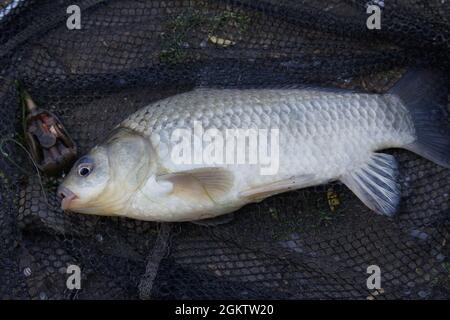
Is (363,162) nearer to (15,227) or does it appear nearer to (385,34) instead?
(385,34)

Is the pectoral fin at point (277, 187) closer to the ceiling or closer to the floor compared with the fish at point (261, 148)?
closer to the floor

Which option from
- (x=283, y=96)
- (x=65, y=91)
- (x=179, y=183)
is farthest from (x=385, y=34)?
(x=65, y=91)

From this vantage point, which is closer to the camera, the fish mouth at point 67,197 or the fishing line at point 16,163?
the fish mouth at point 67,197

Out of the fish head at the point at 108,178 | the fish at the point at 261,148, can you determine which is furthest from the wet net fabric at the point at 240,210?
the fish head at the point at 108,178

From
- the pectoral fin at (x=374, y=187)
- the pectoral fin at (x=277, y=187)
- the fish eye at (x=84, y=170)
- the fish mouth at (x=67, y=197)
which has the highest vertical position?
the fish eye at (x=84, y=170)

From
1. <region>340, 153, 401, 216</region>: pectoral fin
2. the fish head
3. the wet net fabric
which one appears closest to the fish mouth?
the fish head

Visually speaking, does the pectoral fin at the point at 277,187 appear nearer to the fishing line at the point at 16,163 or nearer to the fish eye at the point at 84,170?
the fish eye at the point at 84,170
